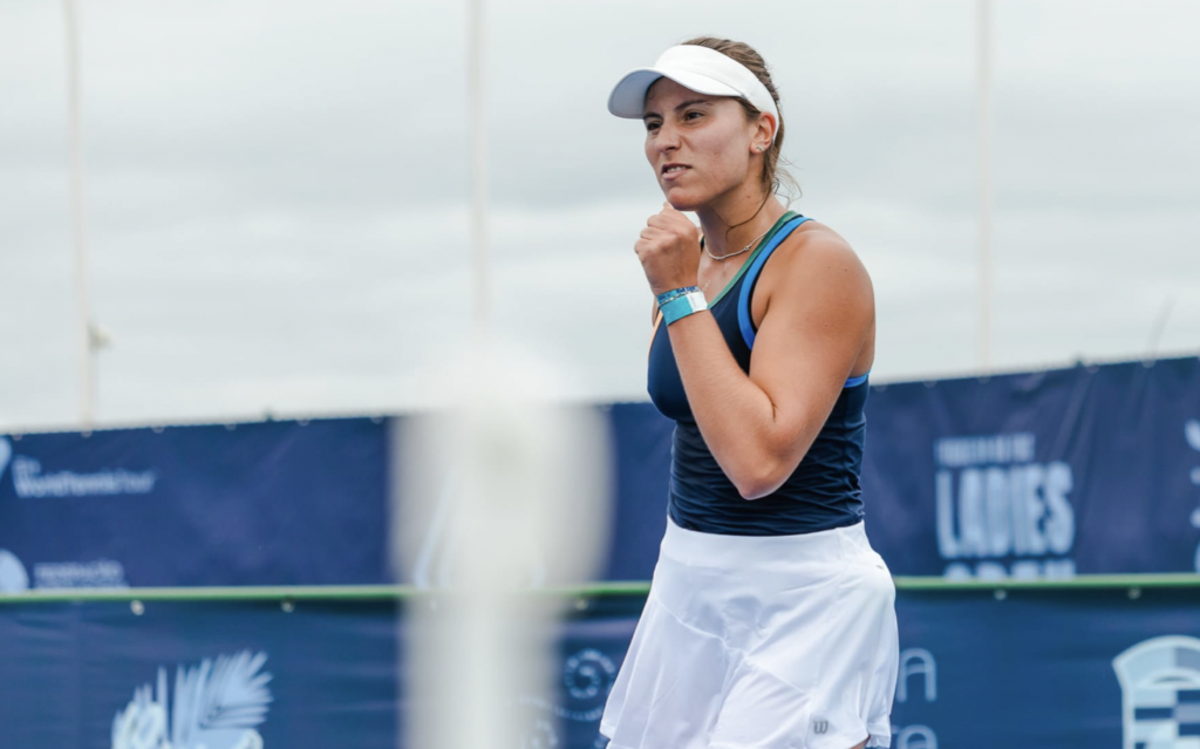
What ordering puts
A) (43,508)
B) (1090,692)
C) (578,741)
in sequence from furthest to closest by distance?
(43,508), (578,741), (1090,692)

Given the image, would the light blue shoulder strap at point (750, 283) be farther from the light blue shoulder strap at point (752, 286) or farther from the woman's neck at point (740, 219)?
the woman's neck at point (740, 219)

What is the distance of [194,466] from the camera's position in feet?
36.1

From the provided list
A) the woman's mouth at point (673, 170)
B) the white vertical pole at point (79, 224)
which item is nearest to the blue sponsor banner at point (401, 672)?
the woman's mouth at point (673, 170)

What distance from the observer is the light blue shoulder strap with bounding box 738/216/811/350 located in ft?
8.52

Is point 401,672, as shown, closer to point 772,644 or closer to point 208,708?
point 208,708

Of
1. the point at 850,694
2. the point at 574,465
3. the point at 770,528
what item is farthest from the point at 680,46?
the point at 574,465

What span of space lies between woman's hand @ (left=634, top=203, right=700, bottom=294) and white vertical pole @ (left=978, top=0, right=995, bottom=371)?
33.0 ft

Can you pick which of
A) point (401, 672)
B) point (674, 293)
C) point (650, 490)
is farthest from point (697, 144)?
point (650, 490)

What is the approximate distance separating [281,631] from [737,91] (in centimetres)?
366

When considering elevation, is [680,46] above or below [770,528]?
above

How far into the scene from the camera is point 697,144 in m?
2.66

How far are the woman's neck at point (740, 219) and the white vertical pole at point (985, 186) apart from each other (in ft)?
32.2

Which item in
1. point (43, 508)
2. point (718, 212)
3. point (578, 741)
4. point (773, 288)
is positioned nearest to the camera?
point (773, 288)

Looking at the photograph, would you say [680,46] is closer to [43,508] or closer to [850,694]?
[850,694]
